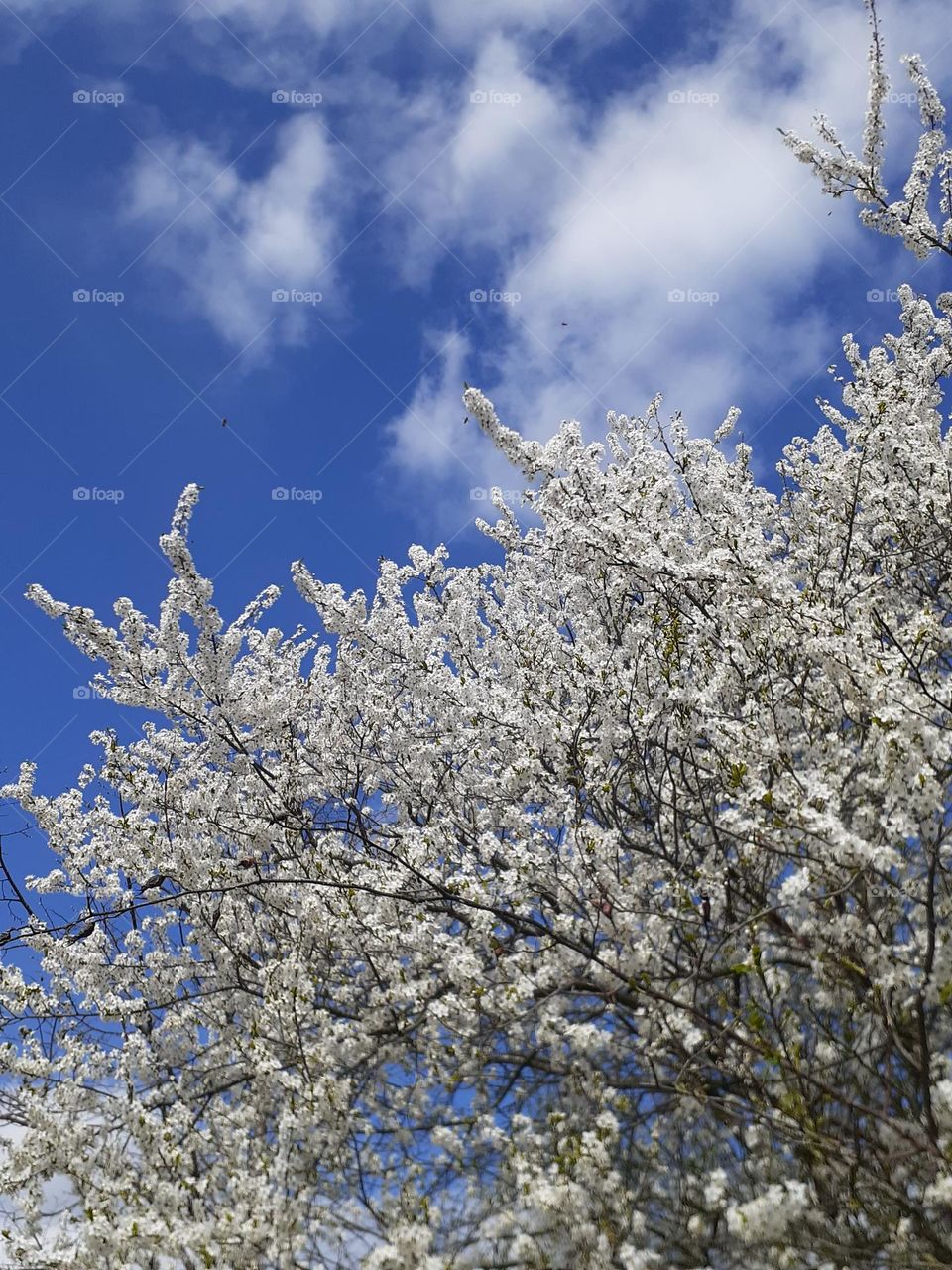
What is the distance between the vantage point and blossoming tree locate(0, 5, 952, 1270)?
4566 mm

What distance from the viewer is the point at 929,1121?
4.25 meters

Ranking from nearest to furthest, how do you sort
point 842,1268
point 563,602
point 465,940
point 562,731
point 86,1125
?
point 842,1268 → point 86,1125 → point 465,940 → point 562,731 → point 563,602

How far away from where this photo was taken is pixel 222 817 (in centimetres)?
893

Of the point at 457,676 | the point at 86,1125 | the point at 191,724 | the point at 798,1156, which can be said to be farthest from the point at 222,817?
the point at 798,1156

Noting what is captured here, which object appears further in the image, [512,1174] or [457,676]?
[457,676]

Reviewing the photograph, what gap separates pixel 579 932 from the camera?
573 cm

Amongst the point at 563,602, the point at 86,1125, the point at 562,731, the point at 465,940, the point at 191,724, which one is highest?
the point at 563,602

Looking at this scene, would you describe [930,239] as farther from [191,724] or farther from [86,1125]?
[86,1125]

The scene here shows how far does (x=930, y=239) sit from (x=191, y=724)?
284 inches

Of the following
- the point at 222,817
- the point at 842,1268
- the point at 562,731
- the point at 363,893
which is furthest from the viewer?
the point at 222,817

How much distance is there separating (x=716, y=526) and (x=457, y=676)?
9.51 feet

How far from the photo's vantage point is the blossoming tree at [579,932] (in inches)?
180

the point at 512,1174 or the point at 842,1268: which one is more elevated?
the point at 512,1174

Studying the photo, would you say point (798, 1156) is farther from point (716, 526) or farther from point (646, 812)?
point (716, 526)
